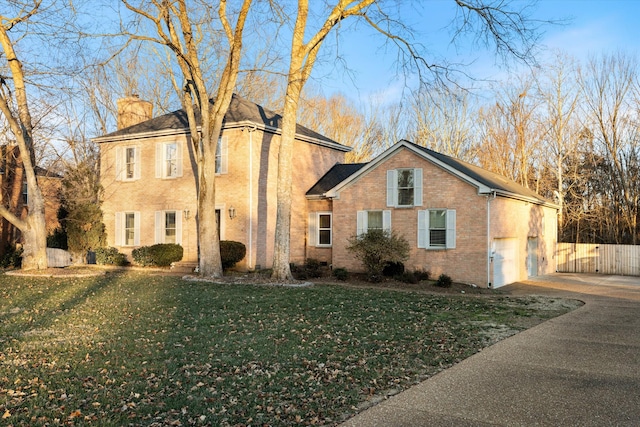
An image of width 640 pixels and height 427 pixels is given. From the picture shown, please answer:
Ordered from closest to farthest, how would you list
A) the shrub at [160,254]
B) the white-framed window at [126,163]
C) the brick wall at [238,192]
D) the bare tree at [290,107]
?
the bare tree at [290,107] < the brick wall at [238,192] < the shrub at [160,254] < the white-framed window at [126,163]

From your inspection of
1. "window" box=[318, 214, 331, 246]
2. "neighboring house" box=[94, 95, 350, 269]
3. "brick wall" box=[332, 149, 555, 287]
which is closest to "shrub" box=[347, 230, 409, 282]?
"brick wall" box=[332, 149, 555, 287]

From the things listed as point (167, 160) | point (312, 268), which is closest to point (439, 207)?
point (312, 268)

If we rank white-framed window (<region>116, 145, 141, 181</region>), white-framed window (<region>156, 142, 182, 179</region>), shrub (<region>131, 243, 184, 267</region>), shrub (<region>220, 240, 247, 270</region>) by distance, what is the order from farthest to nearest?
white-framed window (<region>116, 145, 141, 181</region>)
white-framed window (<region>156, 142, 182, 179</region>)
shrub (<region>131, 243, 184, 267</region>)
shrub (<region>220, 240, 247, 270</region>)

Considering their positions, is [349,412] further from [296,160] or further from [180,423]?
[296,160]

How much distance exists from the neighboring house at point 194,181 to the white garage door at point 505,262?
8183mm

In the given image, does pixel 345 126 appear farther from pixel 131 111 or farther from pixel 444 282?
pixel 444 282

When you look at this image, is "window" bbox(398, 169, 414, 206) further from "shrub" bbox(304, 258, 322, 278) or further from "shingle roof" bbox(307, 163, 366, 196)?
"shrub" bbox(304, 258, 322, 278)

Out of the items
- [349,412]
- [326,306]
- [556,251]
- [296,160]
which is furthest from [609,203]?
[349,412]

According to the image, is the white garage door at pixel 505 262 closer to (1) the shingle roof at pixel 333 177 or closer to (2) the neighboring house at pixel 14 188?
(1) the shingle roof at pixel 333 177

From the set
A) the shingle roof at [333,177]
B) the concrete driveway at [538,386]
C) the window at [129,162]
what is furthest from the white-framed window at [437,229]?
the window at [129,162]

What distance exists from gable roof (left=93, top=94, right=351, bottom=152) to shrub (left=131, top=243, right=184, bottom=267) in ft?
16.3

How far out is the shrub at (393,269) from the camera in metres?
19.1

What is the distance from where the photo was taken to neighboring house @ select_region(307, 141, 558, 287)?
18344 mm

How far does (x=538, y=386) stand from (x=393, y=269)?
42.1 ft
